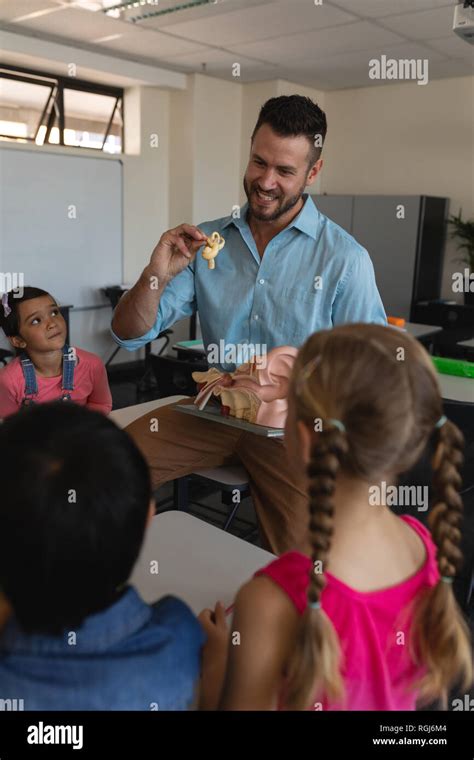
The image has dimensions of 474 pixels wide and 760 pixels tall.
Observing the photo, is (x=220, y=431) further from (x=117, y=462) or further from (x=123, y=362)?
(x=123, y=362)

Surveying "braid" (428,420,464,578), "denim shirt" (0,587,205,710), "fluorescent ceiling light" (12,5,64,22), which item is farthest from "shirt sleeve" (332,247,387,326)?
"fluorescent ceiling light" (12,5,64,22)

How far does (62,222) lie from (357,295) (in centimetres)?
469

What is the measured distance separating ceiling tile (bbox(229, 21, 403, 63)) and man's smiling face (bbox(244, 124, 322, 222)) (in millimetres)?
3226

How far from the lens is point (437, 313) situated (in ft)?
20.6

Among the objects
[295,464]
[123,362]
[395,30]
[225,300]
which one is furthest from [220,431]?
[123,362]

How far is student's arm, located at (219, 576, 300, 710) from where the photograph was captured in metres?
0.88

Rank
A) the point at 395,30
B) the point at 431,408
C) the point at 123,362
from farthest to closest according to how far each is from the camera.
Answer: the point at 123,362 < the point at 395,30 < the point at 431,408

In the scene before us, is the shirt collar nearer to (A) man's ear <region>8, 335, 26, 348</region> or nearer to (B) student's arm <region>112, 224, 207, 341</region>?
(B) student's arm <region>112, 224, 207, 341</region>

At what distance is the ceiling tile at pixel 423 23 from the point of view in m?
4.40

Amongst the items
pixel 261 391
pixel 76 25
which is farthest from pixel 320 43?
pixel 261 391

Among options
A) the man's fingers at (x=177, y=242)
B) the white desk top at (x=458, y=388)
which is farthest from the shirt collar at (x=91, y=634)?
the white desk top at (x=458, y=388)

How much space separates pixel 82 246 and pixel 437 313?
3540 millimetres

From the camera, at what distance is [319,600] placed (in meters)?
0.87

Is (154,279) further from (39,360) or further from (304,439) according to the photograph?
(304,439)
